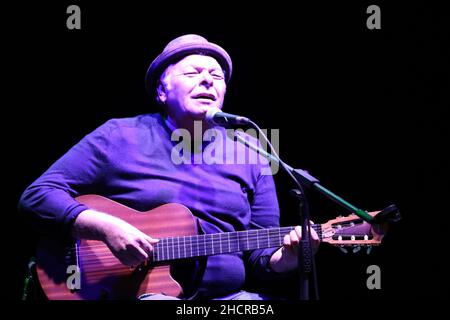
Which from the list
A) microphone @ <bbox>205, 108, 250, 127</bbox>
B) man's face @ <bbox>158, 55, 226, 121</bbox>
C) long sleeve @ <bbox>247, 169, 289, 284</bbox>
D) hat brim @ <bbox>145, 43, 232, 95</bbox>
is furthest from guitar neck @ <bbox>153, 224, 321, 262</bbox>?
hat brim @ <bbox>145, 43, 232, 95</bbox>

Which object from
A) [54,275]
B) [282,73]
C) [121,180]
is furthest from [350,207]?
[282,73]

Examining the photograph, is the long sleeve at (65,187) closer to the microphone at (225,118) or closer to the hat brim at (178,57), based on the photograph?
the hat brim at (178,57)

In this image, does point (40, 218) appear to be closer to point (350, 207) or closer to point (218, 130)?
point (218, 130)

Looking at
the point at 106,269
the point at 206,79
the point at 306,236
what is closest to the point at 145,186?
the point at 106,269

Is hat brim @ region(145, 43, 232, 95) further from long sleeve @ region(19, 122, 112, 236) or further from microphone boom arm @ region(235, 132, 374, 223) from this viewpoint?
microphone boom arm @ region(235, 132, 374, 223)

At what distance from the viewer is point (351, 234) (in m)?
2.18

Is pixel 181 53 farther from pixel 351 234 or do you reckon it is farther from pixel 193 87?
pixel 351 234

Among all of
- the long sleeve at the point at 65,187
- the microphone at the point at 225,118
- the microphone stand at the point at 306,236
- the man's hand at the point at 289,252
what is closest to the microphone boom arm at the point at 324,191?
the microphone stand at the point at 306,236

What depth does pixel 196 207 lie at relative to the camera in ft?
7.80

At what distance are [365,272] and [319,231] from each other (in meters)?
0.82

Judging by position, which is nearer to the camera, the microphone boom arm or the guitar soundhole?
the microphone boom arm

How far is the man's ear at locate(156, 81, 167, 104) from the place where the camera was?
263cm

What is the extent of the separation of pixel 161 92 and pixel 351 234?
129 cm

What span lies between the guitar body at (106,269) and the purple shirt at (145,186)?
0.08 metres
